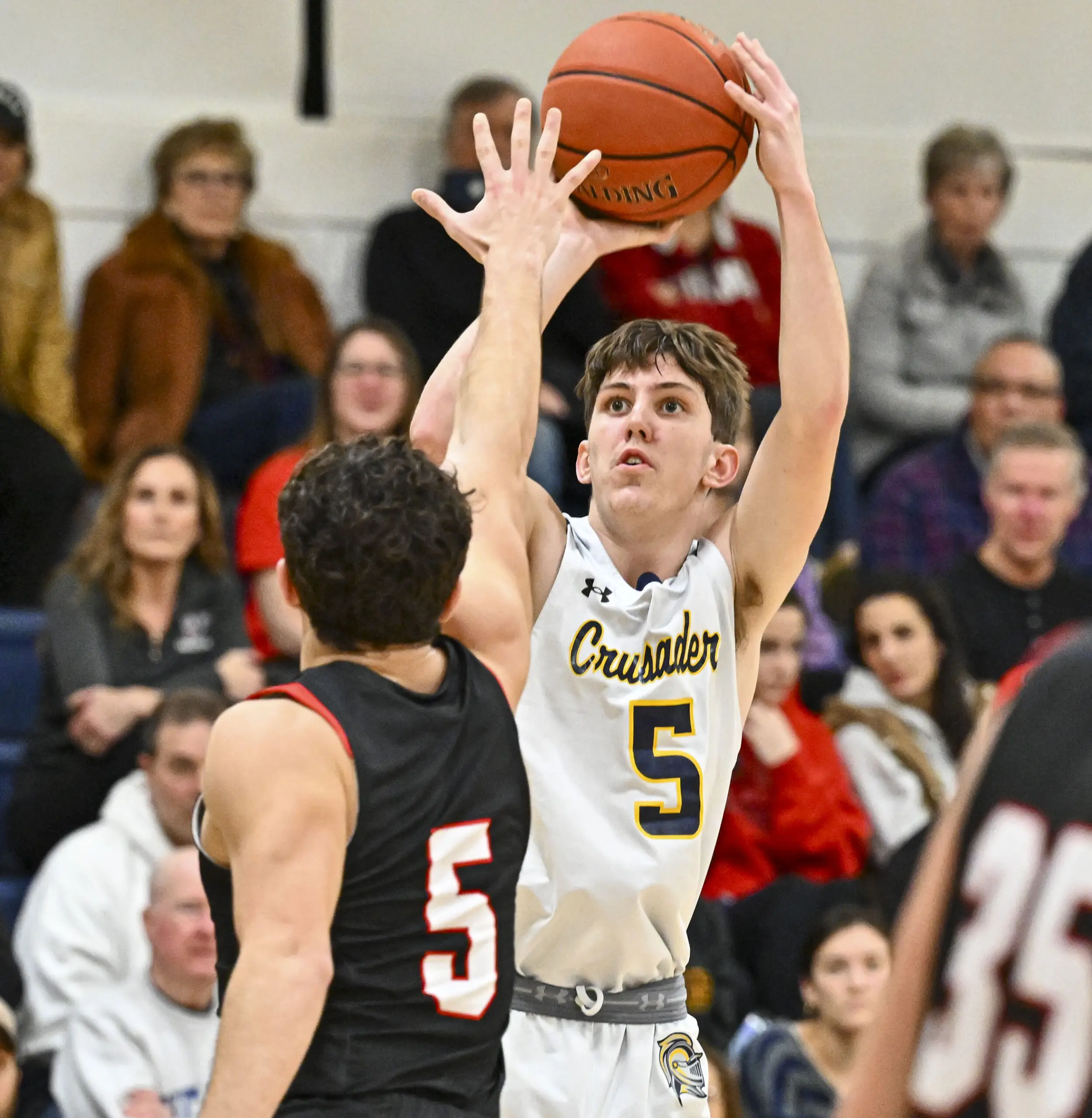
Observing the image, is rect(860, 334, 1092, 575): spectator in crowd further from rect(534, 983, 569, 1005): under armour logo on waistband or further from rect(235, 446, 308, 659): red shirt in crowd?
rect(534, 983, 569, 1005): under armour logo on waistband

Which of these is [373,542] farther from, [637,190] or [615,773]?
[637,190]

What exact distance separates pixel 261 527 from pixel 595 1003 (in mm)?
3159

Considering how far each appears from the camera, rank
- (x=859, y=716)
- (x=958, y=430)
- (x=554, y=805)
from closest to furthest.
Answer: (x=554, y=805) → (x=859, y=716) → (x=958, y=430)

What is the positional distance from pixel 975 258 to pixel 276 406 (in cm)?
307

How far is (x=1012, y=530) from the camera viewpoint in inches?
260

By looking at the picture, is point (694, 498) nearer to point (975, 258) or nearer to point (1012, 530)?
point (1012, 530)

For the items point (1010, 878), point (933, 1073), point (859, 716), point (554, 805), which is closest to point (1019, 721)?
point (1010, 878)

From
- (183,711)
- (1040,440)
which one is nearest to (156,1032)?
(183,711)

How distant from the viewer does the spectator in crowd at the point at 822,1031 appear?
4926mm

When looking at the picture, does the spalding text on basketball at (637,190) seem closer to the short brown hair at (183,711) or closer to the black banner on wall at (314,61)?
the short brown hair at (183,711)

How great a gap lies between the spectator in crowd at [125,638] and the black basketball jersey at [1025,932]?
403cm

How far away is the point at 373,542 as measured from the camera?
248 centimetres

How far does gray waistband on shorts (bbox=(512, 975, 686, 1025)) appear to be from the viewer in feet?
10.4

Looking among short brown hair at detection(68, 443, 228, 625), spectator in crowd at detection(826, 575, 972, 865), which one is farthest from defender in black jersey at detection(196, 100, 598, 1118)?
spectator in crowd at detection(826, 575, 972, 865)
